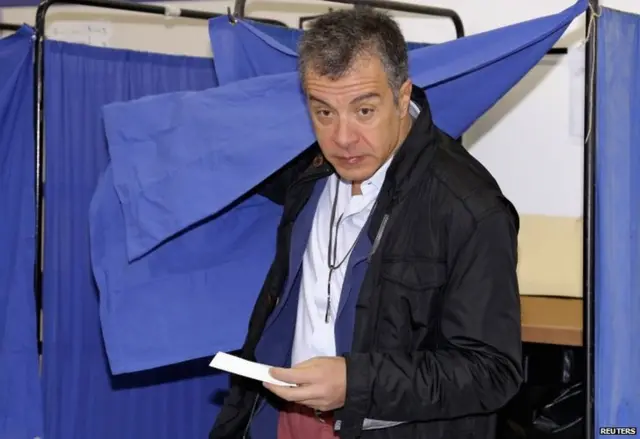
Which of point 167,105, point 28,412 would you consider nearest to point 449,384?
→ point 167,105

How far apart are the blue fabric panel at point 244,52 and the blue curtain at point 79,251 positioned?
51cm

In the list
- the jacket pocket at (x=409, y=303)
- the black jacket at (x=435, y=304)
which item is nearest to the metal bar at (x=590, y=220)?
the black jacket at (x=435, y=304)

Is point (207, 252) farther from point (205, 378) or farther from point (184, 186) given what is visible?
point (205, 378)

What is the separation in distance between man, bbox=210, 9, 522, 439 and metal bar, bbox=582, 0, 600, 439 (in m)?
0.42

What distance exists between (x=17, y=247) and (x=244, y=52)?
76cm

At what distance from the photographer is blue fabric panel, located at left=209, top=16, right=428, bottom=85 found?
204cm

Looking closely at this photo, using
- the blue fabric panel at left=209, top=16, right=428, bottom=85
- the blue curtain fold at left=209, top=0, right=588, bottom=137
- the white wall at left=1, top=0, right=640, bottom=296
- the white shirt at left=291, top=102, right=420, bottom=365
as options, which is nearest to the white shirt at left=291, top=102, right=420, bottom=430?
the white shirt at left=291, top=102, right=420, bottom=365

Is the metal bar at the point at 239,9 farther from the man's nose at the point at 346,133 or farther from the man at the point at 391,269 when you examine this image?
the man's nose at the point at 346,133

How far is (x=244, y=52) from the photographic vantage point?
206 centimetres

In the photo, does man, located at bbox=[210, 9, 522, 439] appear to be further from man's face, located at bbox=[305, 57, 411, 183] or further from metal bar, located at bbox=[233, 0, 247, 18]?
metal bar, located at bbox=[233, 0, 247, 18]

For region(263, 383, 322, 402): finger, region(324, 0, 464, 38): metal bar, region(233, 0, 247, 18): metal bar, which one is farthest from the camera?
region(324, 0, 464, 38): metal bar

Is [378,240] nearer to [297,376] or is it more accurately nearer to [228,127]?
[297,376]

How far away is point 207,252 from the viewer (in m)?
1.96

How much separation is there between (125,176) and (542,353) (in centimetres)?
138
